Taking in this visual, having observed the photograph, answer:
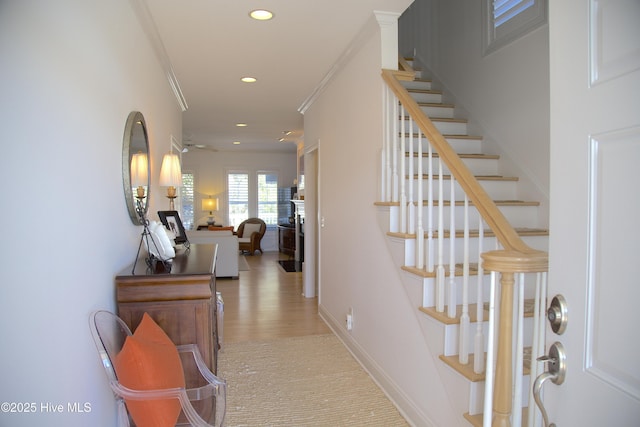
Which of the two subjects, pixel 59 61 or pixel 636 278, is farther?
pixel 59 61

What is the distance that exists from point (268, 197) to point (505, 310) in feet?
33.8

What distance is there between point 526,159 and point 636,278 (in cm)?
267

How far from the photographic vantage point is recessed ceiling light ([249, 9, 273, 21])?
280cm

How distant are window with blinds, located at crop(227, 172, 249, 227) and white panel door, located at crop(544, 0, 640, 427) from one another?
10381 millimetres

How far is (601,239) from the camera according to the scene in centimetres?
90

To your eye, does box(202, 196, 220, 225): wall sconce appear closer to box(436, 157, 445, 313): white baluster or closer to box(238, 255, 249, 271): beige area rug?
box(238, 255, 249, 271): beige area rug

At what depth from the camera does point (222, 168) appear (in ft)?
36.1

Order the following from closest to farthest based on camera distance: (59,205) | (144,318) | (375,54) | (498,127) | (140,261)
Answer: (59,205) → (144,318) → (140,261) → (375,54) → (498,127)

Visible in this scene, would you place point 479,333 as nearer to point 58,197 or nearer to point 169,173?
point 58,197

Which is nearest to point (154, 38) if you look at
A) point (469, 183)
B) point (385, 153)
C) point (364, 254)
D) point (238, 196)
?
point (385, 153)

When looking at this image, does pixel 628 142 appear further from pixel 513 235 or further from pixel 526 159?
pixel 526 159

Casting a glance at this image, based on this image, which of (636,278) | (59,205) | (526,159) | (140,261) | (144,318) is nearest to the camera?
(636,278)

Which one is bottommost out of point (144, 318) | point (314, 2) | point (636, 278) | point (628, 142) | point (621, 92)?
point (144, 318)

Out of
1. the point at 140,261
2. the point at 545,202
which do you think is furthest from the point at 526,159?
the point at 140,261
